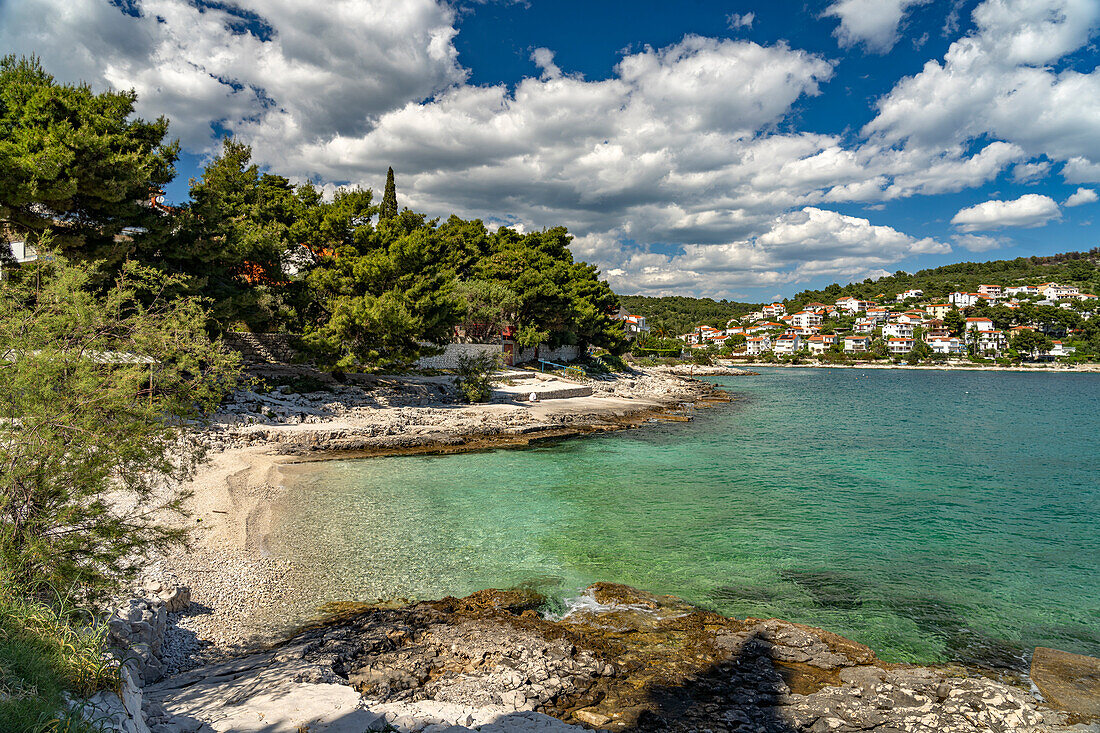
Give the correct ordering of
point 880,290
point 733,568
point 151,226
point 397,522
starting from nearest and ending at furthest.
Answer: point 733,568, point 397,522, point 151,226, point 880,290

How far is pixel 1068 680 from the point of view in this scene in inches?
274

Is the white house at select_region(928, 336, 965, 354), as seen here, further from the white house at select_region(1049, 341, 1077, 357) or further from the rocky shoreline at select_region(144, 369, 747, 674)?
the rocky shoreline at select_region(144, 369, 747, 674)

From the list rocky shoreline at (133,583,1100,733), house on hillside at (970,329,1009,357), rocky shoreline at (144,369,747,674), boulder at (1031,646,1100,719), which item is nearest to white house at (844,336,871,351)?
house on hillside at (970,329,1009,357)

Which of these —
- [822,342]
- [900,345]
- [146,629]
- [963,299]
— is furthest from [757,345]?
[146,629]

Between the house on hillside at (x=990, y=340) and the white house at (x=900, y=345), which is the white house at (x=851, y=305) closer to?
the white house at (x=900, y=345)

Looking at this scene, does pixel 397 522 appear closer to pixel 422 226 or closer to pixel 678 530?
pixel 678 530

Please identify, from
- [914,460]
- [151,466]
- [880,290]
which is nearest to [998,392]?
[914,460]

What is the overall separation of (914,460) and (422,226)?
93.3ft

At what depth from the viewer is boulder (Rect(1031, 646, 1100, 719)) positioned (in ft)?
21.1

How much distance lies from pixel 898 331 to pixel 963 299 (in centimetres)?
3713

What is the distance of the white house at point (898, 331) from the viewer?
12144 centimetres

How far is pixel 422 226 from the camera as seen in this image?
31391mm

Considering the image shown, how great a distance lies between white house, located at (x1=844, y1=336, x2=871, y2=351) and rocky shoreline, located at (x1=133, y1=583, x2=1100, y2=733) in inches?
5208

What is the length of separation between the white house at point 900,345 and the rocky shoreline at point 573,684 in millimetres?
130393
